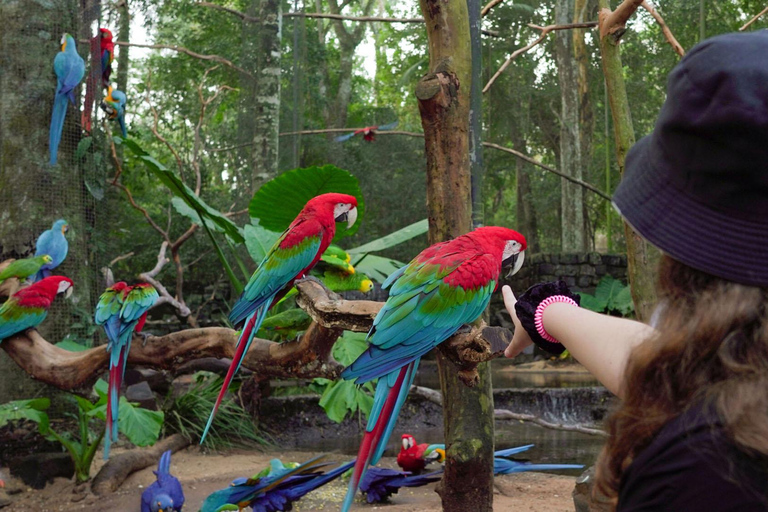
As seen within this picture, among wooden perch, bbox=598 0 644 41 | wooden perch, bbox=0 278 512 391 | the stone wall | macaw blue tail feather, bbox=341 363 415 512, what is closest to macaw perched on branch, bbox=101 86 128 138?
wooden perch, bbox=0 278 512 391

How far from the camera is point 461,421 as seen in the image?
6.26 feet

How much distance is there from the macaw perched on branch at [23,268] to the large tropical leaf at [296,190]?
0.95 m

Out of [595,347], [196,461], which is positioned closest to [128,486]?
[196,461]

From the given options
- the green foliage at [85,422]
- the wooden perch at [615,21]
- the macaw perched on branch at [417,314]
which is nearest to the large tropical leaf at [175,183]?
the green foliage at [85,422]

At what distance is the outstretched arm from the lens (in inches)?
20.7

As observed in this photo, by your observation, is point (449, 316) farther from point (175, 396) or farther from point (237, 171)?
point (237, 171)

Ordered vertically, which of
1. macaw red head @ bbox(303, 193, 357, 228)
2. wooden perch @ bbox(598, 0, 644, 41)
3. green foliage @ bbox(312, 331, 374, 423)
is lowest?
green foliage @ bbox(312, 331, 374, 423)

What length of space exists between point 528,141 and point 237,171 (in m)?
8.17

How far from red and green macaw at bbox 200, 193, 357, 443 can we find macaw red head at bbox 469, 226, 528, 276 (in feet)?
1.97

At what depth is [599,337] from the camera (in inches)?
21.8

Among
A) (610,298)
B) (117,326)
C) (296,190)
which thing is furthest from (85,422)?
(610,298)

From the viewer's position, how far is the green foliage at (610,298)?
7629 mm

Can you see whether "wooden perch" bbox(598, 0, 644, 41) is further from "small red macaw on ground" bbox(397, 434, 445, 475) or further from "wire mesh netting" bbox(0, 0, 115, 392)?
"wire mesh netting" bbox(0, 0, 115, 392)

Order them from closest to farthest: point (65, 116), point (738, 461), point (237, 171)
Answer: point (738, 461) → point (65, 116) → point (237, 171)
